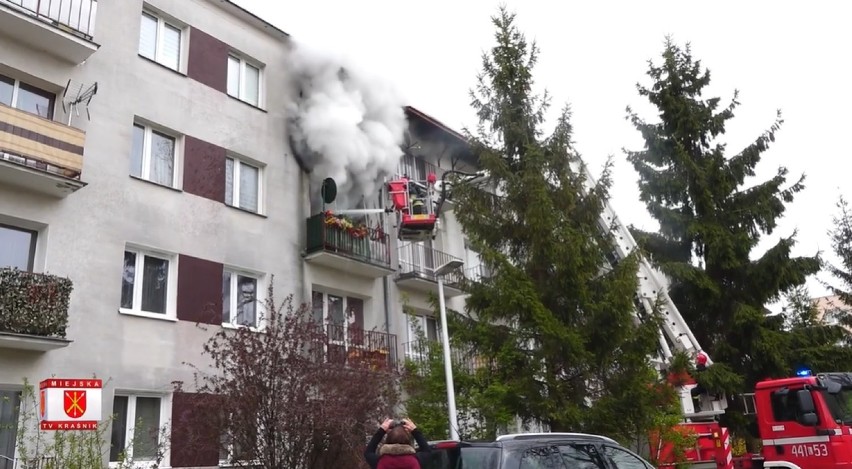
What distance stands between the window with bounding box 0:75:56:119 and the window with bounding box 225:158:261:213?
12.5 feet

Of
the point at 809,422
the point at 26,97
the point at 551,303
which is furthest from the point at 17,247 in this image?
the point at 809,422

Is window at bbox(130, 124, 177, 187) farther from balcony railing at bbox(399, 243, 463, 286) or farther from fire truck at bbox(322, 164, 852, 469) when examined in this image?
balcony railing at bbox(399, 243, 463, 286)

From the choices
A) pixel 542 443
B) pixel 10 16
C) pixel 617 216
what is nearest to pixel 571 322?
pixel 617 216

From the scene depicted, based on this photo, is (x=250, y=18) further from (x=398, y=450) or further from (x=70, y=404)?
(x=398, y=450)

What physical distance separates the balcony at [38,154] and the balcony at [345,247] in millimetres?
5472

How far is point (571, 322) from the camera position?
1262cm

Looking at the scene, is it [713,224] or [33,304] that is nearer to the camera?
[33,304]

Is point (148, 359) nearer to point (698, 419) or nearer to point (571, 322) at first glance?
point (571, 322)

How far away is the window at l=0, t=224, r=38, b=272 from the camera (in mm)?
11516

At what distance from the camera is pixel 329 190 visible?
53.6 feet

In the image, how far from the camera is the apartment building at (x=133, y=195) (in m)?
11.4

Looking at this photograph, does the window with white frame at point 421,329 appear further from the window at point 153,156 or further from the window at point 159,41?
the window at point 159,41

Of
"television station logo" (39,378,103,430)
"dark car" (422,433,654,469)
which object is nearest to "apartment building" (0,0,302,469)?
"television station logo" (39,378,103,430)

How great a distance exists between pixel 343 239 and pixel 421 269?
3.62 meters
